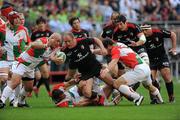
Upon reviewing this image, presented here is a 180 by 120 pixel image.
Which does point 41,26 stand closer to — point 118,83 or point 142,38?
point 142,38

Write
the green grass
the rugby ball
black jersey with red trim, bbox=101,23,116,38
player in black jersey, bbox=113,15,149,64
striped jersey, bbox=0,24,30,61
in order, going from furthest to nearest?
black jersey with red trim, bbox=101,23,116,38 → player in black jersey, bbox=113,15,149,64 → striped jersey, bbox=0,24,30,61 → the rugby ball → the green grass

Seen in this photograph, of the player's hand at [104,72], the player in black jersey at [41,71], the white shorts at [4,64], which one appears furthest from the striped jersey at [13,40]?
the player in black jersey at [41,71]

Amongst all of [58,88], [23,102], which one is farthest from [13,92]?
[58,88]

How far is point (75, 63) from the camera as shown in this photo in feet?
61.7

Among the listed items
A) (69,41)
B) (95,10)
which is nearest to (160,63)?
(69,41)

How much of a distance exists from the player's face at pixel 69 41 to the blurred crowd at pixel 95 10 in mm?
13213

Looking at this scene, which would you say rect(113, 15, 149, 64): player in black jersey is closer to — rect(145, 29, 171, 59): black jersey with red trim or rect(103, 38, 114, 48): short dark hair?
rect(145, 29, 171, 59): black jersey with red trim

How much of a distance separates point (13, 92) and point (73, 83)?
5.98 ft

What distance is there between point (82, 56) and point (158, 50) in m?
2.90

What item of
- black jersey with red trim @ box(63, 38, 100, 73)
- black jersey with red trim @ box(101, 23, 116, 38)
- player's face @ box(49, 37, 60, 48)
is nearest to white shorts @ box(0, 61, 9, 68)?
black jersey with red trim @ box(63, 38, 100, 73)

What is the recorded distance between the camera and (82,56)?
60.9 feet

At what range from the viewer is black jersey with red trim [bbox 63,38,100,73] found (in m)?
18.4

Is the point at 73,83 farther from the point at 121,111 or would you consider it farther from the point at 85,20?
the point at 85,20

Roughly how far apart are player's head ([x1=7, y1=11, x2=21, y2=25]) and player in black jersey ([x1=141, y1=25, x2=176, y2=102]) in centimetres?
358
